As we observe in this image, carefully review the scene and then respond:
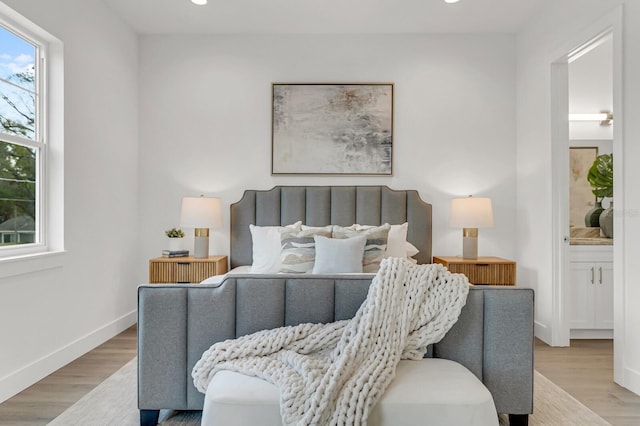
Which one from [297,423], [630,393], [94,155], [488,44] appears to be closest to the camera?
[297,423]

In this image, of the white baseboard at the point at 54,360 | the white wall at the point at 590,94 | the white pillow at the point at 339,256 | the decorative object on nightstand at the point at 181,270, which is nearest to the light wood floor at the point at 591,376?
the white pillow at the point at 339,256

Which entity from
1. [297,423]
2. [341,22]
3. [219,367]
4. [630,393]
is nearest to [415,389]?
[297,423]

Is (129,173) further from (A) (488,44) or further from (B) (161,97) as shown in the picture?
(A) (488,44)

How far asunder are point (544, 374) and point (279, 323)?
2005 mm

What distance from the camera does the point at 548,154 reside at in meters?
3.87

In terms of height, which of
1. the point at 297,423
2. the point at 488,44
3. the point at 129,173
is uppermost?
the point at 488,44

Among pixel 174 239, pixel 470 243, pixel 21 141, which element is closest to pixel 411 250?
pixel 470 243

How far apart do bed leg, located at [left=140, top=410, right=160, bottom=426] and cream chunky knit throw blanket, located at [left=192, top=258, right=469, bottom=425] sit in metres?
0.36

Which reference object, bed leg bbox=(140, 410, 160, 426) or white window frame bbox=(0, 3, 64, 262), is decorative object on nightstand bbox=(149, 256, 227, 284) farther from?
bed leg bbox=(140, 410, 160, 426)

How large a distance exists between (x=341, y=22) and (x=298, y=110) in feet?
2.97

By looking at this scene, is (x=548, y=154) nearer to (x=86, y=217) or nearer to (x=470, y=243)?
(x=470, y=243)

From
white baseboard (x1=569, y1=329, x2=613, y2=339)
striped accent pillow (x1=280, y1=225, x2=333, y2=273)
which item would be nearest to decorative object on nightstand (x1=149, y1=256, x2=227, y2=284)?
striped accent pillow (x1=280, y1=225, x2=333, y2=273)

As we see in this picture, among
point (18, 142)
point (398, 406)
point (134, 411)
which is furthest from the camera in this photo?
point (18, 142)

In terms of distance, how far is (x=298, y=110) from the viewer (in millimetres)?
4578
